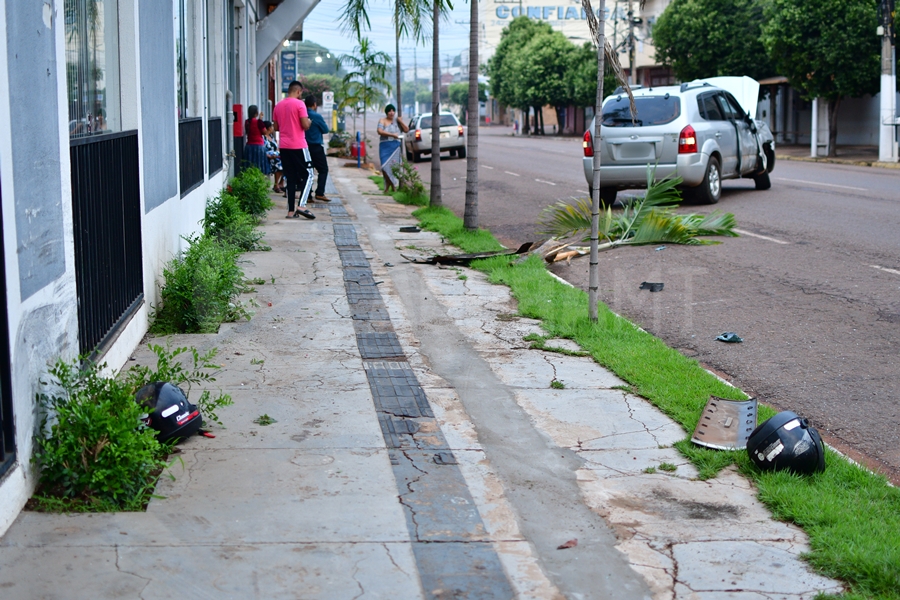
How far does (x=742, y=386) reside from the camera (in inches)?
256

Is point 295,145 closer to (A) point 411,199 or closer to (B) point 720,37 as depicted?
(A) point 411,199

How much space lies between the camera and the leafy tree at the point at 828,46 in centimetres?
3238

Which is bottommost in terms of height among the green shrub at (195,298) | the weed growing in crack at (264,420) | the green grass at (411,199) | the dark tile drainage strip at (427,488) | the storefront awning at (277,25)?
the dark tile drainage strip at (427,488)

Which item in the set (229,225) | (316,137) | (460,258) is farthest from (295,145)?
(460,258)

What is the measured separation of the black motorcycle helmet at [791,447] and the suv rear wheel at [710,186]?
11.4m

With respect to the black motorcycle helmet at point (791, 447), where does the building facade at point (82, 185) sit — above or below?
above

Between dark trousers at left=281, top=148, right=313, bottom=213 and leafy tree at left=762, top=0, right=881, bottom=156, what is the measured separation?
76.9 feet

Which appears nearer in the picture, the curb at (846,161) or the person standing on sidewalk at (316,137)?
the person standing on sidewalk at (316,137)

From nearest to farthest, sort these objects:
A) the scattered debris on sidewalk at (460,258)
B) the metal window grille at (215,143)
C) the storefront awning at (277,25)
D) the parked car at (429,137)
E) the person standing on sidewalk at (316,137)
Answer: the scattered debris on sidewalk at (460,258) → the metal window grille at (215,143) → the person standing on sidewalk at (316,137) → the storefront awning at (277,25) → the parked car at (429,137)

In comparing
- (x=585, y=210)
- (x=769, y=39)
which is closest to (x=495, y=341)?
(x=585, y=210)

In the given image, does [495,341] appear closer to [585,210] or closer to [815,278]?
[815,278]

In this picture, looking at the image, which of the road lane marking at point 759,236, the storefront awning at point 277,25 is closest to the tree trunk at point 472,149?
the road lane marking at point 759,236

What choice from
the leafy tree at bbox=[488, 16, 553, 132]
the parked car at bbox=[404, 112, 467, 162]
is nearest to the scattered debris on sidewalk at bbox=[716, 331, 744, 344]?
the parked car at bbox=[404, 112, 467, 162]

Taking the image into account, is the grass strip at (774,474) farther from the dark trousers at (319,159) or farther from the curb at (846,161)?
the curb at (846,161)
